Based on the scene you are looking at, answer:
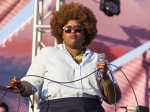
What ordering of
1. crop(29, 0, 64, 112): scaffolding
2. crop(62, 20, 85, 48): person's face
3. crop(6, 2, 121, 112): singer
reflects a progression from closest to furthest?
crop(6, 2, 121, 112): singer
crop(62, 20, 85, 48): person's face
crop(29, 0, 64, 112): scaffolding

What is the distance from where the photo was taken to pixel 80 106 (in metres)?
2.57

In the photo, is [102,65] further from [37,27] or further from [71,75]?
[37,27]

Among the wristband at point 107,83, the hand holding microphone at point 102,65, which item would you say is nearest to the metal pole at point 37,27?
the wristband at point 107,83

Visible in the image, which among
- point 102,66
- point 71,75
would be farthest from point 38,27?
point 102,66

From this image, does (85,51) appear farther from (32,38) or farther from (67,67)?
(32,38)

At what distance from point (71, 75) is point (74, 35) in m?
0.29

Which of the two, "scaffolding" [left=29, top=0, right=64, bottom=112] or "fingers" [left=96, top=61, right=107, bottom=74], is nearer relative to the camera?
"fingers" [left=96, top=61, right=107, bottom=74]

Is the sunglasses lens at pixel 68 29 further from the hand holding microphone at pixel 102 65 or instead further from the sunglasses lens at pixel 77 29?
the hand holding microphone at pixel 102 65

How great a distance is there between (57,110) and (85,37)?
0.63 metres

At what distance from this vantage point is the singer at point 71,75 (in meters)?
2.58

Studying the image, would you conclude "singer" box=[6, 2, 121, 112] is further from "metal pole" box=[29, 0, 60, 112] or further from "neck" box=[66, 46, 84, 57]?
"metal pole" box=[29, 0, 60, 112]

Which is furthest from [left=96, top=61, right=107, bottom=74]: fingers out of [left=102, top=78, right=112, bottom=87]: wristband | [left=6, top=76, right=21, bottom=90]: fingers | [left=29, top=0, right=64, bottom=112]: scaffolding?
[left=29, top=0, right=64, bottom=112]: scaffolding

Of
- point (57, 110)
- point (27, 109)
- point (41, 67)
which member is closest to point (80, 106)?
point (57, 110)

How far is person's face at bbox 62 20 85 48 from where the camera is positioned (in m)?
2.78
